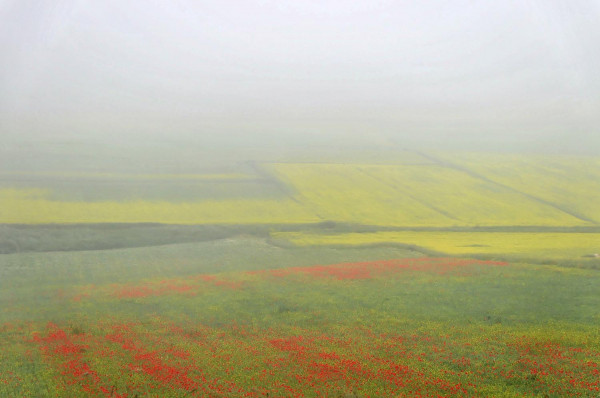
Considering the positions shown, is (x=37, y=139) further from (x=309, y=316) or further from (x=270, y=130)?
(x=309, y=316)

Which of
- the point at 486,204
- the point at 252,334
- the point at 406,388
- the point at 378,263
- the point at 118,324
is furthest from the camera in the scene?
the point at 486,204

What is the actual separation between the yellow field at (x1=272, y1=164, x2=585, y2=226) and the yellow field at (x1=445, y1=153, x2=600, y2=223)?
1.75 m

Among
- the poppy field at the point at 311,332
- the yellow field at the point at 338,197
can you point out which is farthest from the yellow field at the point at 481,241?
the poppy field at the point at 311,332

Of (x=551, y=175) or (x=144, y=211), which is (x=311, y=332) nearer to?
(x=144, y=211)

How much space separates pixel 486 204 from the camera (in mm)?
43875

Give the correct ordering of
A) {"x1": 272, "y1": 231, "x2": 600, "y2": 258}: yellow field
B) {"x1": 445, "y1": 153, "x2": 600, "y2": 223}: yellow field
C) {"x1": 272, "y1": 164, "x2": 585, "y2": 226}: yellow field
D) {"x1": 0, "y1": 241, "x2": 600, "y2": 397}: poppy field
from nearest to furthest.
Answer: {"x1": 0, "y1": 241, "x2": 600, "y2": 397}: poppy field → {"x1": 272, "y1": 231, "x2": 600, "y2": 258}: yellow field → {"x1": 272, "y1": 164, "x2": 585, "y2": 226}: yellow field → {"x1": 445, "y1": 153, "x2": 600, "y2": 223}: yellow field

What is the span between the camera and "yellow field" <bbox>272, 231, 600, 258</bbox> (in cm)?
2977

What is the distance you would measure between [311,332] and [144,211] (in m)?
26.1

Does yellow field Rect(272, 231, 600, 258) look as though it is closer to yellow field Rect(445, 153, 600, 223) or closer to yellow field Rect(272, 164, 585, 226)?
yellow field Rect(272, 164, 585, 226)

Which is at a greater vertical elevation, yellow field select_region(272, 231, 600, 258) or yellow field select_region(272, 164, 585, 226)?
yellow field select_region(272, 164, 585, 226)

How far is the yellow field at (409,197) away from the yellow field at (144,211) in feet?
9.75

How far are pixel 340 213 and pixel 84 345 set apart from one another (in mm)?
27464

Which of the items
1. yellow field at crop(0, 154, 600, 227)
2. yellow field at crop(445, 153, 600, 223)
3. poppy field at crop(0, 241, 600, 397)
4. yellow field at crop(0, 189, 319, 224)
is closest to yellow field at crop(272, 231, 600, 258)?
yellow field at crop(0, 154, 600, 227)

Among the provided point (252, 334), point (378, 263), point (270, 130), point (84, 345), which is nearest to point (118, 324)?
point (84, 345)
